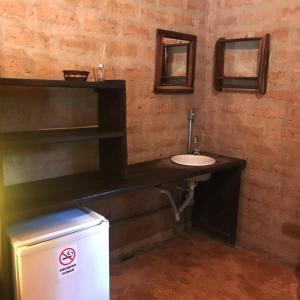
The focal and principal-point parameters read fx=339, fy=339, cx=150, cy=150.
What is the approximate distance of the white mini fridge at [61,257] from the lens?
5.05 feet

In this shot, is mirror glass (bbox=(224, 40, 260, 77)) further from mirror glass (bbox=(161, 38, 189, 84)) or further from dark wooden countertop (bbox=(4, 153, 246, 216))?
dark wooden countertop (bbox=(4, 153, 246, 216))

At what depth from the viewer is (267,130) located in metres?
2.58

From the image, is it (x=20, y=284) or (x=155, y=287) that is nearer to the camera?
(x=20, y=284)

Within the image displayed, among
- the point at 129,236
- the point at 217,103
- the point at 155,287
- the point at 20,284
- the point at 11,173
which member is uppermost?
the point at 217,103

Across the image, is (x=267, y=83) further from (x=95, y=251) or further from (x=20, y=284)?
(x=20, y=284)

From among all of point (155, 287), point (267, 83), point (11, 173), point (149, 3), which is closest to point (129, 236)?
point (155, 287)

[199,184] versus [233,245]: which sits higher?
[199,184]

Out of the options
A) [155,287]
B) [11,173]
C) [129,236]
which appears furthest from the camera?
[129,236]

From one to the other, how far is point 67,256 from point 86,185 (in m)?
0.46

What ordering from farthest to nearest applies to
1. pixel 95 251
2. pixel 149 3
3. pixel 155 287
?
pixel 149 3 → pixel 155 287 → pixel 95 251

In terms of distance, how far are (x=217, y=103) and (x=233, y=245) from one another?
1.21 meters

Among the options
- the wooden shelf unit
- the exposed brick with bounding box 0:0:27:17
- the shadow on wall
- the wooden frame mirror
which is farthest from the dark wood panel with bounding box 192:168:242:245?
the exposed brick with bounding box 0:0:27:17

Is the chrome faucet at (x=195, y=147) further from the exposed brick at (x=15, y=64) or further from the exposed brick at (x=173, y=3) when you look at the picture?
the exposed brick at (x=15, y=64)

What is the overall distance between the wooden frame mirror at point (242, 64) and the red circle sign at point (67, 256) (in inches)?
70.2
